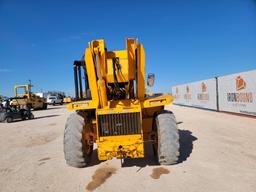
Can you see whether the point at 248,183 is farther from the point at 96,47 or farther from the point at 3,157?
the point at 3,157

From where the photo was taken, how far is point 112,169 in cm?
478

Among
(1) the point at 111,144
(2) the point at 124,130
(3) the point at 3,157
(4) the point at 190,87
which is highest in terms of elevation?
(4) the point at 190,87

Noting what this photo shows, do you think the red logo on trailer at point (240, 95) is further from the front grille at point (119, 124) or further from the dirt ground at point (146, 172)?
the front grille at point (119, 124)

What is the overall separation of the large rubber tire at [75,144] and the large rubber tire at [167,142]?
1.84 metres

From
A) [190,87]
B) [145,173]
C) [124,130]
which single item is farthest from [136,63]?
[190,87]

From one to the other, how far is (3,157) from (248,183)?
678 cm

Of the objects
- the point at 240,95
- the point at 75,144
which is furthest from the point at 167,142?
the point at 240,95

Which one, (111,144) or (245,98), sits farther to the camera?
(245,98)

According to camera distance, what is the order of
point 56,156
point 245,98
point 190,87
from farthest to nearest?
point 190,87
point 245,98
point 56,156

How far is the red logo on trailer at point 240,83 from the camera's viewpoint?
40.0 ft

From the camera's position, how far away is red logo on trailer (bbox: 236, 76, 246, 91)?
12203 mm

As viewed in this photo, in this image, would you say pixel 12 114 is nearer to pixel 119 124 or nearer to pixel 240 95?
pixel 119 124

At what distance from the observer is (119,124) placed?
4641 mm

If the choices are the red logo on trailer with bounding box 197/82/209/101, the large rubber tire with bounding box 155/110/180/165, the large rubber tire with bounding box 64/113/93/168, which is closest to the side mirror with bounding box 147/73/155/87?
the large rubber tire with bounding box 155/110/180/165
